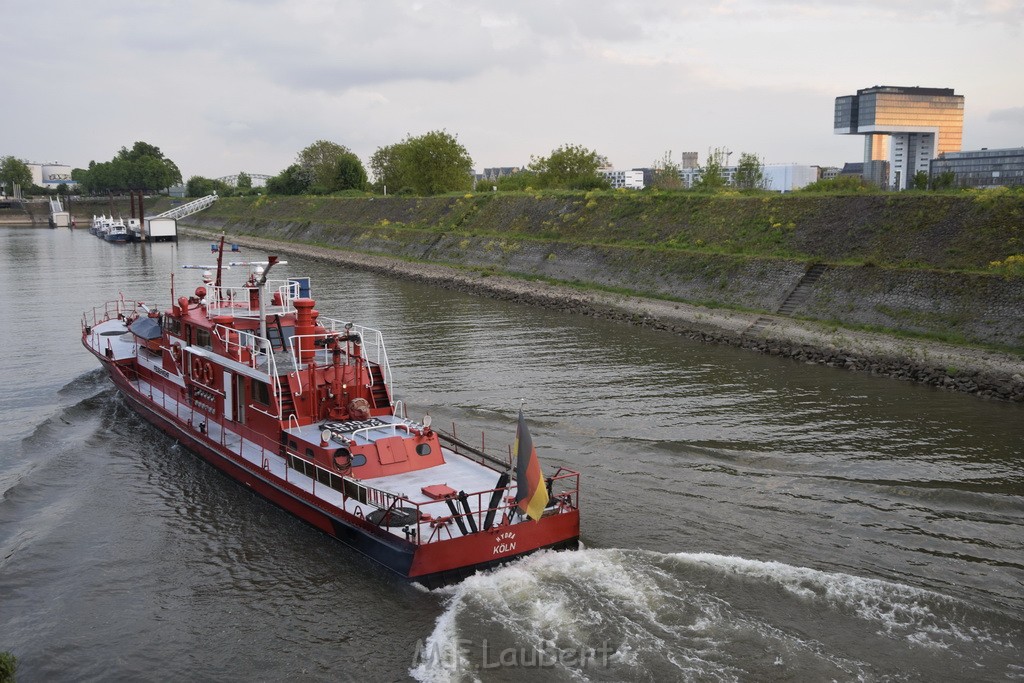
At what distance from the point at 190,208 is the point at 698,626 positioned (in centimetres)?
13758

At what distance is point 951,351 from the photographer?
1214 inches

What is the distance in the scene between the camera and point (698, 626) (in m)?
13.8

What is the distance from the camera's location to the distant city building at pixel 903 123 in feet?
558

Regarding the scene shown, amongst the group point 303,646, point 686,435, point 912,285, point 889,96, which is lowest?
point 303,646

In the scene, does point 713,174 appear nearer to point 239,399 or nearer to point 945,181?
point 945,181

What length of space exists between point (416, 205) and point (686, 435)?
214 ft

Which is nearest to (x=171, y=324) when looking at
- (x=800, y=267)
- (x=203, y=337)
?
(x=203, y=337)

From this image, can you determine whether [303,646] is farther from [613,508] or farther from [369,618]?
[613,508]

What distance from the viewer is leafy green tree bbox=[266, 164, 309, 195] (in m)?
124

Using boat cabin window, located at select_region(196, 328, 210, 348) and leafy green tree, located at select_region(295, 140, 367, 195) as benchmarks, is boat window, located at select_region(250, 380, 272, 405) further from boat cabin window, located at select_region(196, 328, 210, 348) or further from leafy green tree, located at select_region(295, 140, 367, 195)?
leafy green tree, located at select_region(295, 140, 367, 195)

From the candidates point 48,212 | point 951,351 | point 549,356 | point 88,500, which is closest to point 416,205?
point 549,356

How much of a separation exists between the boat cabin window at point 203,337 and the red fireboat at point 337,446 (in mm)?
33

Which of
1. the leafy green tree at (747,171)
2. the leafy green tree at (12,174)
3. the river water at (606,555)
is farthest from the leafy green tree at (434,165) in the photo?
the leafy green tree at (12,174)

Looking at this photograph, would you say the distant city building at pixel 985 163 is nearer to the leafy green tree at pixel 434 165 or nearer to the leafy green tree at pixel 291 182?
the leafy green tree at pixel 434 165
